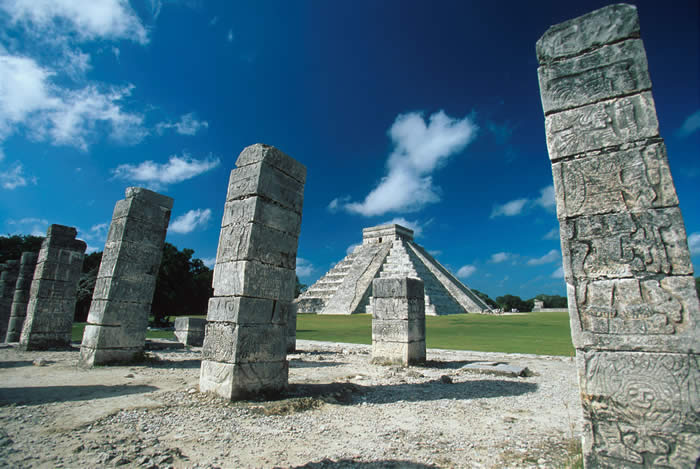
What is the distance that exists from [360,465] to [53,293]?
10.7 metres

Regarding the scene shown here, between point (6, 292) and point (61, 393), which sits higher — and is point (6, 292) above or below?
above

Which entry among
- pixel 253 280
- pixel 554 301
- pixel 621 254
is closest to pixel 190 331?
pixel 253 280

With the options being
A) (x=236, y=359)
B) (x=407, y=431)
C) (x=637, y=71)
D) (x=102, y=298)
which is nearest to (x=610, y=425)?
(x=407, y=431)

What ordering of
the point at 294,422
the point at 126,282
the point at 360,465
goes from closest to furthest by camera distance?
the point at 360,465 < the point at 294,422 < the point at 126,282

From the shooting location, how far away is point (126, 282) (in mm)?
7223

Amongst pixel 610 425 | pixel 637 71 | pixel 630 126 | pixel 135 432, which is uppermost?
pixel 637 71

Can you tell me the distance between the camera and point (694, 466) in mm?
2141

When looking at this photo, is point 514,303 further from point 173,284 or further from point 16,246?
point 16,246

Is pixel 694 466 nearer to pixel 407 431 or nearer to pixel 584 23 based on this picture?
pixel 407 431

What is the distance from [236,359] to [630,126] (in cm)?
462

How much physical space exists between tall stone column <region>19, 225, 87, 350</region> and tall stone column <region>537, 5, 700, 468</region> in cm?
1204

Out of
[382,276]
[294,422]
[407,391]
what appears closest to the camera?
[294,422]

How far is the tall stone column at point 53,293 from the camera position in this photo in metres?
9.28

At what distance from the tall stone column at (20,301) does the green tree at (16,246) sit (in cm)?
→ 2035
